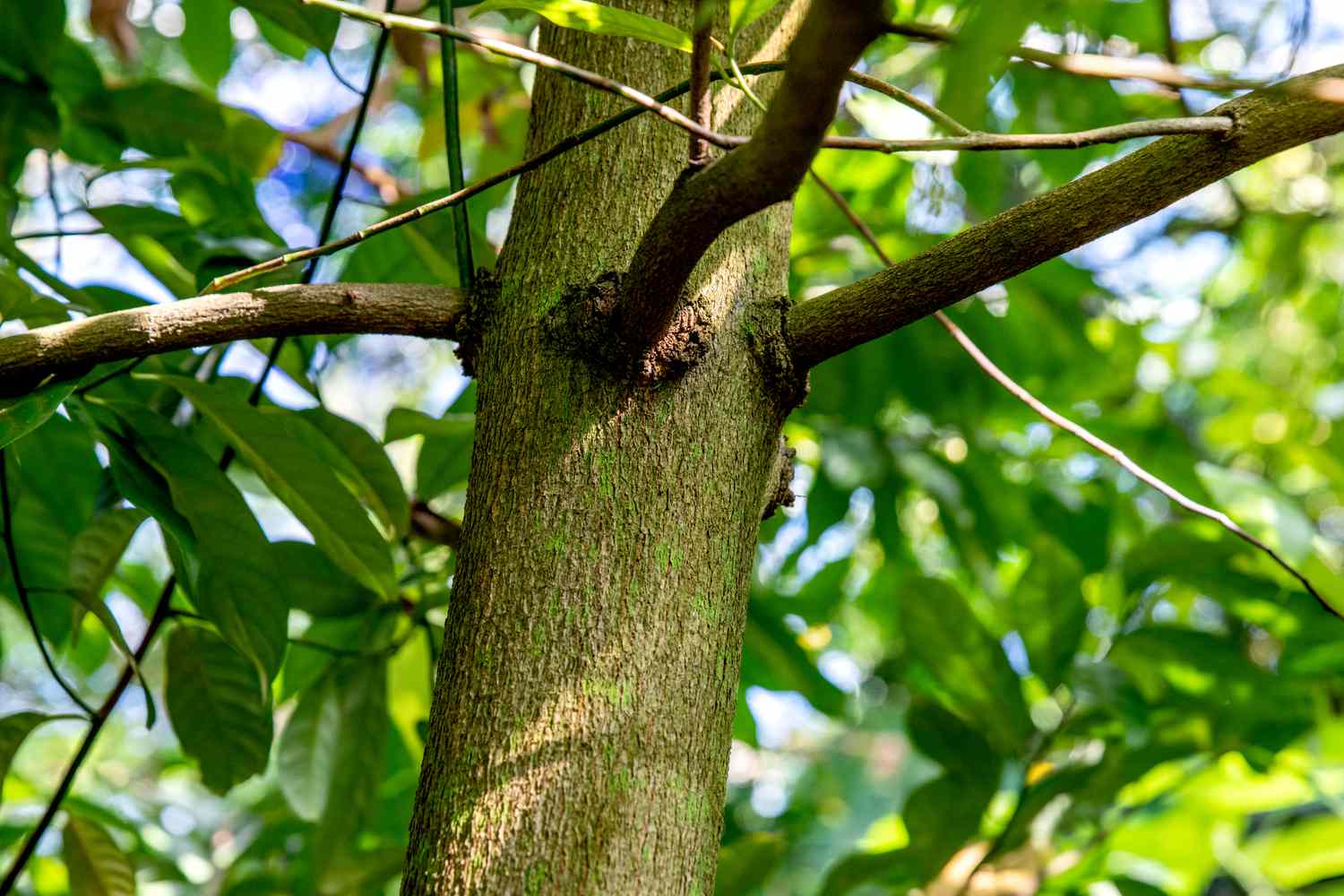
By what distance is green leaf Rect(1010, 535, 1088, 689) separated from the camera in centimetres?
130

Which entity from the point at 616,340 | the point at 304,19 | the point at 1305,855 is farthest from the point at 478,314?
the point at 1305,855

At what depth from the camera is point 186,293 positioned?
111cm

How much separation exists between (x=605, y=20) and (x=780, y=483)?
11.4 inches

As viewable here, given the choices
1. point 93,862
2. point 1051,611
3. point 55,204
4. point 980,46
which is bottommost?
point 93,862

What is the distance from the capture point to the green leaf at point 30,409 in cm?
60

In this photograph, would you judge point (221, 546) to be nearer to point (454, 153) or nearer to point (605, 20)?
point (454, 153)

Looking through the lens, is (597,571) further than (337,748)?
No

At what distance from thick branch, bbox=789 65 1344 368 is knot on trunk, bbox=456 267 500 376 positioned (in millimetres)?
255

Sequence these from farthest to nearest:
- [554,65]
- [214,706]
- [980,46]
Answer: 1. [214,706]
2. [554,65]
3. [980,46]

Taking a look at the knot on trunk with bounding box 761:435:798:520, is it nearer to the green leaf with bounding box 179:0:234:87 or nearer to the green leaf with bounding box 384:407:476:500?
the green leaf with bounding box 384:407:476:500

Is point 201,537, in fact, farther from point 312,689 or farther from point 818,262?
point 818,262

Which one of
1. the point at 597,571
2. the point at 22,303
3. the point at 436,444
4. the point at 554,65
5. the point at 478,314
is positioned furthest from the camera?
the point at 436,444

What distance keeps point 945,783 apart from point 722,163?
3.28 feet

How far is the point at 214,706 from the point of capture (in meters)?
1.03
